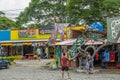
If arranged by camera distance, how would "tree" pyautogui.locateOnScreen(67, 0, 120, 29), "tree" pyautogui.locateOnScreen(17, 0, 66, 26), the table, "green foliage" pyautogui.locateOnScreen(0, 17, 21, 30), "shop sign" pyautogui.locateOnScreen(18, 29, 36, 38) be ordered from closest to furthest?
"tree" pyautogui.locateOnScreen(67, 0, 120, 29)
the table
"shop sign" pyautogui.locateOnScreen(18, 29, 36, 38)
"tree" pyautogui.locateOnScreen(17, 0, 66, 26)
"green foliage" pyautogui.locateOnScreen(0, 17, 21, 30)

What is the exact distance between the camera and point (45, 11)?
215 feet

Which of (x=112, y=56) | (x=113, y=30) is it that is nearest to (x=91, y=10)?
(x=112, y=56)

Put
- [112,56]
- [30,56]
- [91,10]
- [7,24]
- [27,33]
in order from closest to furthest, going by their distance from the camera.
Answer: [112,56]
[91,10]
[30,56]
[27,33]
[7,24]

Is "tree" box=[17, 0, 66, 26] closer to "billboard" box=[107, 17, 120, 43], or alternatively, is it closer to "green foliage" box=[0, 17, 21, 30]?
"green foliage" box=[0, 17, 21, 30]

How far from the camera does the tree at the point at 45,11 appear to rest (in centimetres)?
6406

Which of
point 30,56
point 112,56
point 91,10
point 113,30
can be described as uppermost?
point 91,10

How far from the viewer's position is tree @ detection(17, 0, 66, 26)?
6406cm

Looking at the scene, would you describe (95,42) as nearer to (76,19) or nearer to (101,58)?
(101,58)

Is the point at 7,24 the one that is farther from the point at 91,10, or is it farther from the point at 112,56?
the point at 112,56

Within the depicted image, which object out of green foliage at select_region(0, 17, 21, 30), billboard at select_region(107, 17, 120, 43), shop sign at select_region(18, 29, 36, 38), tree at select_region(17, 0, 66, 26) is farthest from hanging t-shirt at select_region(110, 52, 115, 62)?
green foliage at select_region(0, 17, 21, 30)

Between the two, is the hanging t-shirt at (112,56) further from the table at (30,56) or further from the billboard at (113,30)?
the table at (30,56)

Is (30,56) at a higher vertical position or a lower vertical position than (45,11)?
lower

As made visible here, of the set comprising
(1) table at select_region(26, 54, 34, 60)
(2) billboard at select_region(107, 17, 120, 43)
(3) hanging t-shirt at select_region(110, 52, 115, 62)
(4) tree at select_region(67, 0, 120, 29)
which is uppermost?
(4) tree at select_region(67, 0, 120, 29)

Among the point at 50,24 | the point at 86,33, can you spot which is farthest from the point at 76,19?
the point at 50,24
